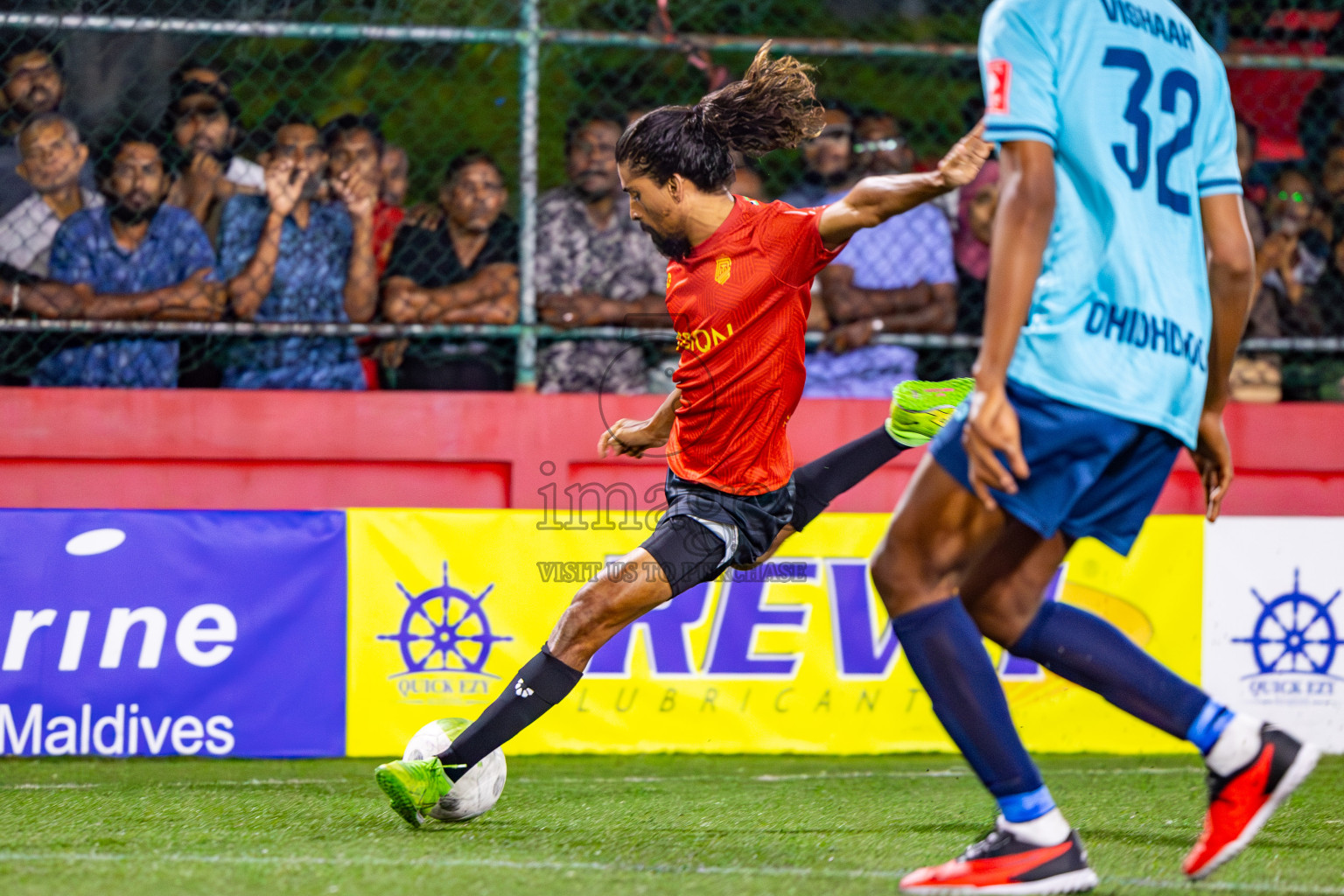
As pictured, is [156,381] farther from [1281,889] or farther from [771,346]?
[1281,889]

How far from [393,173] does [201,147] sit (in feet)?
2.69

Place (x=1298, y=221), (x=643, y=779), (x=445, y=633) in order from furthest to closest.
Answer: (x=1298, y=221), (x=445, y=633), (x=643, y=779)

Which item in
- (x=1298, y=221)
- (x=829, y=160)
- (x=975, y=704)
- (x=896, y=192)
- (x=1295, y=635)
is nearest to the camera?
(x=975, y=704)

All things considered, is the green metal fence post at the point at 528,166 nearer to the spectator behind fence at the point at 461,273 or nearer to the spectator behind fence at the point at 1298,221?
the spectator behind fence at the point at 461,273

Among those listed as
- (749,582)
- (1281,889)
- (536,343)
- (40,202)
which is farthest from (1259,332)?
(40,202)

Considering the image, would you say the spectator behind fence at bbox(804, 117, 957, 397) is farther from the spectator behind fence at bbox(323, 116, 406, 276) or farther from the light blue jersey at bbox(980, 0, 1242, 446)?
the light blue jersey at bbox(980, 0, 1242, 446)

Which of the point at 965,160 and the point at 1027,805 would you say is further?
the point at 965,160

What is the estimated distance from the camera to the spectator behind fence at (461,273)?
5.93 m

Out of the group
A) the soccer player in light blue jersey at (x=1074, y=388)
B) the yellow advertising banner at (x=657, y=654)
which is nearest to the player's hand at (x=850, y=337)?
the yellow advertising banner at (x=657, y=654)

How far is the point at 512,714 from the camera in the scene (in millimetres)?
3369

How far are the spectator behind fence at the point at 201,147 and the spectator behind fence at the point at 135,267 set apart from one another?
0.29 feet

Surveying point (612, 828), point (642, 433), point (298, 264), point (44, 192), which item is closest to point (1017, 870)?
point (612, 828)

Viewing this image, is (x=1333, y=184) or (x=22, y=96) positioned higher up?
(x=22, y=96)

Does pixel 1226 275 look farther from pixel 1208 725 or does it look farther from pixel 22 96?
pixel 22 96
